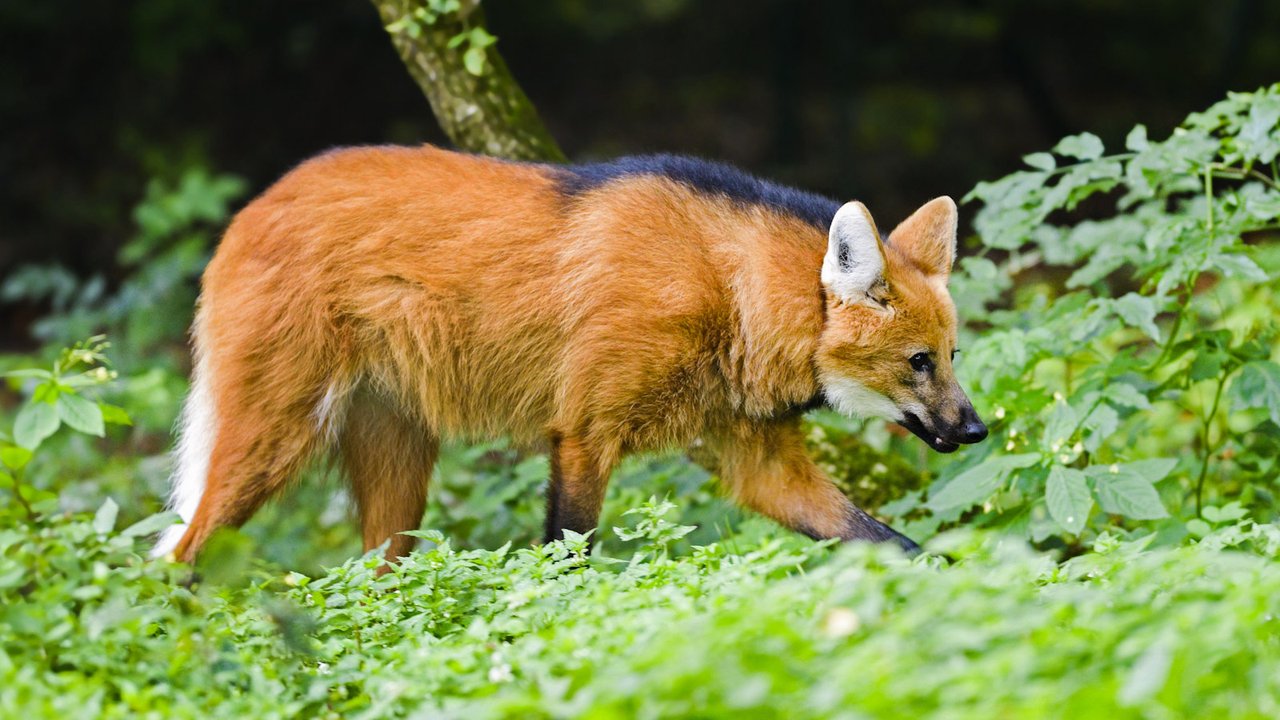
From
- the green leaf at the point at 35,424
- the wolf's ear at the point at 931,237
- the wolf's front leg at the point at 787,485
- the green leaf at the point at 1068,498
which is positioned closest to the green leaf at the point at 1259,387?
the green leaf at the point at 1068,498

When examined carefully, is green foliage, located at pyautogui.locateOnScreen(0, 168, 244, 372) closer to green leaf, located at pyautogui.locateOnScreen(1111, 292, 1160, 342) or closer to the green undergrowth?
the green undergrowth

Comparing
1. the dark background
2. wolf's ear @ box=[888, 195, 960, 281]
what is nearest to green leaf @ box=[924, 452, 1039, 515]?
wolf's ear @ box=[888, 195, 960, 281]

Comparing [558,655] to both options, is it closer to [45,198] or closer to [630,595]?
[630,595]

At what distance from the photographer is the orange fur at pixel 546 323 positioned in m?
3.43

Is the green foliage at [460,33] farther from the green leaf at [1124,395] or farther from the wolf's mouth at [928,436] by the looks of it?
the green leaf at [1124,395]

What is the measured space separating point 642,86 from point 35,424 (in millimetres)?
8957

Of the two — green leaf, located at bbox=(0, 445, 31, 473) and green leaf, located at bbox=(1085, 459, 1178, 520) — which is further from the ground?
green leaf, located at bbox=(0, 445, 31, 473)

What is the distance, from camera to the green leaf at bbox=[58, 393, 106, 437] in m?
2.44

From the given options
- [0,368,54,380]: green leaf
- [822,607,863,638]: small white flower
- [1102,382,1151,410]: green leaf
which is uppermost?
[0,368,54,380]: green leaf

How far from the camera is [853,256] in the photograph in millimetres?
3338

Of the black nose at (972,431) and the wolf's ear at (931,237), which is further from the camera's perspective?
the wolf's ear at (931,237)

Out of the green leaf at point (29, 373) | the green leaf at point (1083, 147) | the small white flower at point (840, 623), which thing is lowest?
the small white flower at point (840, 623)

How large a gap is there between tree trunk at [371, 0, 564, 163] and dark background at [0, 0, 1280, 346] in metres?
4.71

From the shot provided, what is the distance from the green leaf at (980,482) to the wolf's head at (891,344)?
155mm
